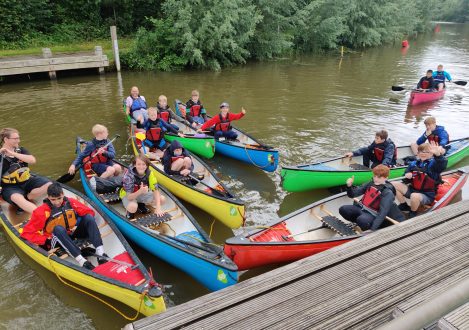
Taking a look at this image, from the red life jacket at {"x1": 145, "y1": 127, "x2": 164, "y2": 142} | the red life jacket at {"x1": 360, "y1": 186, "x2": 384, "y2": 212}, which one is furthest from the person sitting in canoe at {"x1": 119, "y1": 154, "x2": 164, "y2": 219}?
the red life jacket at {"x1": 360, "y1": 186, "x2": 384, "y2": 212}

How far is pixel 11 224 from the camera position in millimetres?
5613

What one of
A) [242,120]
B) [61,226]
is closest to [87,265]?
[61,226]

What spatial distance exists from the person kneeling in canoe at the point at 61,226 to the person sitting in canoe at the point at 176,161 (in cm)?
227

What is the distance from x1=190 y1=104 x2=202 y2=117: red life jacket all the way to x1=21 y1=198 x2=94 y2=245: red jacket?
6.32 m

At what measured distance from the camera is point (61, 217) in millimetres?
4895

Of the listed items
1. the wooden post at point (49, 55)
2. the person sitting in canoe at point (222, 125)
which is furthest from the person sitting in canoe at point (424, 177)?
the wooden post at point (49, 55)

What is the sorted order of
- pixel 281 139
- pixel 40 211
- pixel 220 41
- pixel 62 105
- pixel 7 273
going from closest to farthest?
pixel 40 211, pixel 7 273, pixel 281 139, pixel 62 105, pixel 220 41

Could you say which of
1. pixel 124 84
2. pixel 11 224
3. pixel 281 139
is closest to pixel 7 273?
pixel 11 224

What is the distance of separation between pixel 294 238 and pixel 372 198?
54.7 inches

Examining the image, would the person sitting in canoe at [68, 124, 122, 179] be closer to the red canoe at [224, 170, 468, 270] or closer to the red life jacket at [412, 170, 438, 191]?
the red canoe at [224, 170, 468, 270]

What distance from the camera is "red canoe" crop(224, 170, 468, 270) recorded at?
507cm

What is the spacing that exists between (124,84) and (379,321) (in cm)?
1576

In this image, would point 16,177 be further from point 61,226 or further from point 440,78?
point 440,78

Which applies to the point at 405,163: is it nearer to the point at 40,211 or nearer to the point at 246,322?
the point at 246,322
